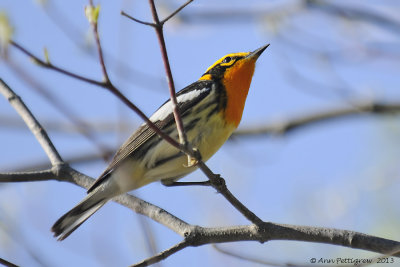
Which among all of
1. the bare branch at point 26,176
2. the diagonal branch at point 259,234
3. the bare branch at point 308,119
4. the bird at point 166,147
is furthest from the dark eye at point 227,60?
the bare branch at point 26,176

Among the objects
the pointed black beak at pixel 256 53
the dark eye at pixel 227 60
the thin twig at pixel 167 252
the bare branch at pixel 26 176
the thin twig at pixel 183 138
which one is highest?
the dark eye at pixel 227 60

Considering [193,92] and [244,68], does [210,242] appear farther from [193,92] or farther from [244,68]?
[244,68]

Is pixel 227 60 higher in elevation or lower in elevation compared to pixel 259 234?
higher

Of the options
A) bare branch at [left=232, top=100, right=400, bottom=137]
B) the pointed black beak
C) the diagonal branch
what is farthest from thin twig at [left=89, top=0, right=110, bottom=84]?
bare branch at [left=232, top=100, right=400, bottom=137]

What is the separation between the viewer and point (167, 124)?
4.49 metres

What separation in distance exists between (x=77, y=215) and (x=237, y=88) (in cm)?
170

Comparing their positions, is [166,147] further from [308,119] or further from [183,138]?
[308,119]

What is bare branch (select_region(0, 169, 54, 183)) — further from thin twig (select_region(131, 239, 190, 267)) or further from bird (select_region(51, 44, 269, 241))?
thin twig (select_region(131, 239, 190, 267))

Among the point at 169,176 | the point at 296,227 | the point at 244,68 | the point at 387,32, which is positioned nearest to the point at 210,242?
the point at 296,227

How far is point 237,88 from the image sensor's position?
15.9 ft

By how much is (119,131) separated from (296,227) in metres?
1.27

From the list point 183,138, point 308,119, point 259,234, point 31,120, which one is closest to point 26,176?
Result: point 31,120

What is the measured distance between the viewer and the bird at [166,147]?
13.8 ft

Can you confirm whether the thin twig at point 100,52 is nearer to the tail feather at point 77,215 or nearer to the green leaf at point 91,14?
the green leaf at point 91,14
